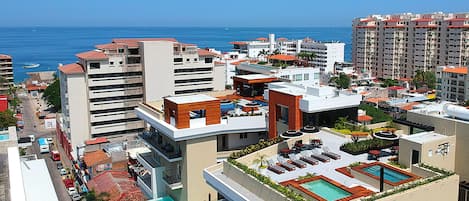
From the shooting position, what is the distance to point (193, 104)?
19922 millimetres

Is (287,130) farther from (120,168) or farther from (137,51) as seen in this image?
(137,51)

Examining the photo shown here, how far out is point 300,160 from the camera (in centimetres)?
1722

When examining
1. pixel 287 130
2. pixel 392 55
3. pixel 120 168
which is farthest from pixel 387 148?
pixel 392 55

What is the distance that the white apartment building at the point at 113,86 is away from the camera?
46.2 metres

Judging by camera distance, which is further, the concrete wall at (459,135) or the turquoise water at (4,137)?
the turquoise water at (4,137)

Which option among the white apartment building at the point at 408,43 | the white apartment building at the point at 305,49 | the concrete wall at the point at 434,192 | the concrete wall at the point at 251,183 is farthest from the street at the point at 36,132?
the white apartment building at the point at 408,43

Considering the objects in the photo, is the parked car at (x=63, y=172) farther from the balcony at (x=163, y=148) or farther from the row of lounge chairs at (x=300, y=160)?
the row of lounge chairs at (x=300, y=160)

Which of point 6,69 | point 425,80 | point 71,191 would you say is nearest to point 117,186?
point 71,191

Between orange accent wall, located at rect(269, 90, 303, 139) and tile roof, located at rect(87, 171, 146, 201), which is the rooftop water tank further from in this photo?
tile roof, located at rect(87, 171, 146, 201)

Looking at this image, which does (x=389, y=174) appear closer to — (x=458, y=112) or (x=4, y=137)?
(x=458, y=112)

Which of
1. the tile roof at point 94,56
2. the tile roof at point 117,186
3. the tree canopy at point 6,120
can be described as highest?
the tile roof at point 94,56

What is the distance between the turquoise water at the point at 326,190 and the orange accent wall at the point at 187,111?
7120mm

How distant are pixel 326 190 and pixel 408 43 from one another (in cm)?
7964

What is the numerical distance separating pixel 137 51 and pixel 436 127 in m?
36.1
